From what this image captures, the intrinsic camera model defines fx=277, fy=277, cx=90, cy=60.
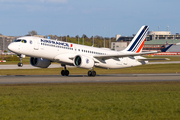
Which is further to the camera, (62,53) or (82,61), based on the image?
(62,53)

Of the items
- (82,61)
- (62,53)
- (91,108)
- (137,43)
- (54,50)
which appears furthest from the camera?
(137,43)

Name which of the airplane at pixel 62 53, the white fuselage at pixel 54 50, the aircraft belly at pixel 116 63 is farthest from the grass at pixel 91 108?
the aircraft belly at pixel 116 63

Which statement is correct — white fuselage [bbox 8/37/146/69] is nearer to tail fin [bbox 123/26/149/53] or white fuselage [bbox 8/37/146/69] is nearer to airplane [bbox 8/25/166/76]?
airplane [bbox 8/25/166/76]

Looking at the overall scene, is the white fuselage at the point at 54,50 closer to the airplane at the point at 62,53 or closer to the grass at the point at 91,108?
the airplane at the point at 62,53

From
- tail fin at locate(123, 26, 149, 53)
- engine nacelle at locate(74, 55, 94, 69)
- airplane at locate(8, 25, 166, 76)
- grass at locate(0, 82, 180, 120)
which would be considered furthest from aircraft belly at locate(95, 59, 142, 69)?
grass at locate(0, 82, 180, 120)

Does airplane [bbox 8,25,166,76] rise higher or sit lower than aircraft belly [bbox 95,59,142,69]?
higher

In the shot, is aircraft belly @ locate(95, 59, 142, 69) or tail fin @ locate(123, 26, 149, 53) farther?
tail fin @ locate(123, 26, 149, 53)

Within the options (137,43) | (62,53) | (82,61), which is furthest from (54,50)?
(137,43)

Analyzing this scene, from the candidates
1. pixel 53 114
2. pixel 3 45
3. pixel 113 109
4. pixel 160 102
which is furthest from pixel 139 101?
pixel 3 45

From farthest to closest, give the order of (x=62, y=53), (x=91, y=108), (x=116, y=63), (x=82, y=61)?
(x=116, y=63), (x=62, y=53), (x=82, y=61), (x=91, y=108)

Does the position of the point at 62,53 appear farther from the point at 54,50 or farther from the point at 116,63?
the point at 116,63

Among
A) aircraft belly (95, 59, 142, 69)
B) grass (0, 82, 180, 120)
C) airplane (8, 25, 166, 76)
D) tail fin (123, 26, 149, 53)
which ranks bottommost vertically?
grass (0, 82, 180, 120)

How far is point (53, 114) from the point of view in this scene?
13570 mm

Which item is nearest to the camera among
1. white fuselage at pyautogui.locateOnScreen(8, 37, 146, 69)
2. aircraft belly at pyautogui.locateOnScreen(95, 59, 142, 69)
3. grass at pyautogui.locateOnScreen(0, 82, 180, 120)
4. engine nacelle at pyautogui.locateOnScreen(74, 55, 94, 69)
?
grass at pyautogui.locateOnScreen(0, 82, 180, 120)
